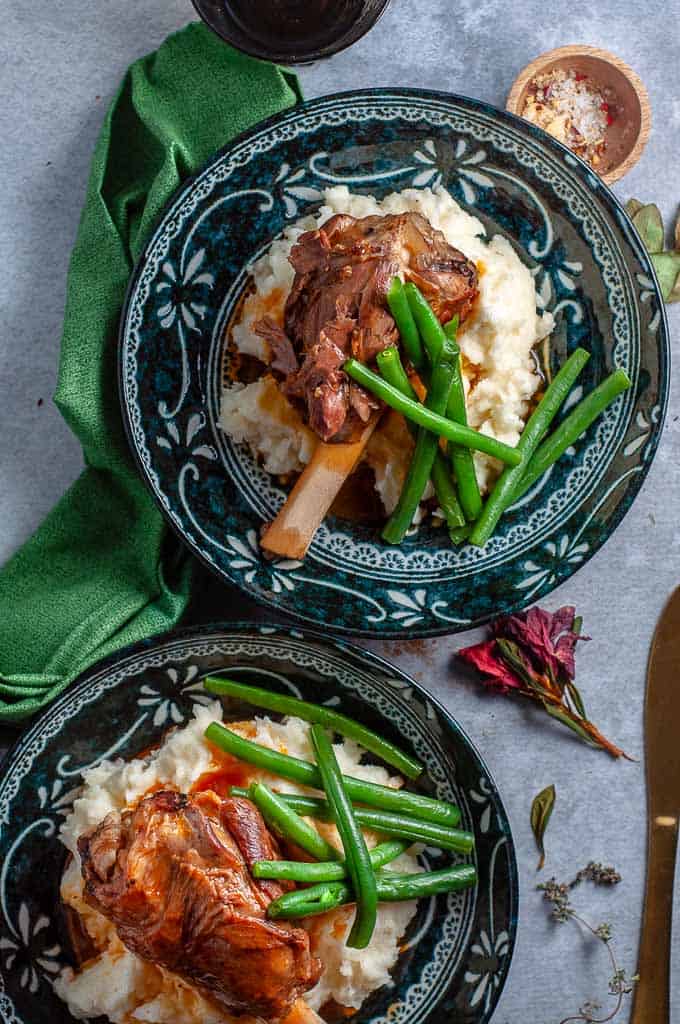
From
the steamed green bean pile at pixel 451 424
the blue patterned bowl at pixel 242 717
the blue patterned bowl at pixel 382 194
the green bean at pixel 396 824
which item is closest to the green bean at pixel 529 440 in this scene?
the steamed green bean pile at pixel 451 424

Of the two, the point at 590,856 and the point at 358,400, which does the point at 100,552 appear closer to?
the point at 358,400

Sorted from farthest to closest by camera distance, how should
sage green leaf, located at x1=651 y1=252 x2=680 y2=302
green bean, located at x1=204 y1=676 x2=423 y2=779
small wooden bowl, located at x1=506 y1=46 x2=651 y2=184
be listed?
sage green leaf, located at x1=651 y1=252 x2=680 y2=302 → small wooden bowl, located at x1=506 y1=46 x2=651 y2=184 → green bean, located at x1=204 y1=676 x2=423 y2=779

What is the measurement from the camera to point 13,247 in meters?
3.72

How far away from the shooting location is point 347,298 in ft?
10.1

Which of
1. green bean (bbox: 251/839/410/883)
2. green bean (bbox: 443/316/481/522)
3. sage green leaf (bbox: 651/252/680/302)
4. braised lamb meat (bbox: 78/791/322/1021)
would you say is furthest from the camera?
sage green leaf (bbox: 651/252/680/302)

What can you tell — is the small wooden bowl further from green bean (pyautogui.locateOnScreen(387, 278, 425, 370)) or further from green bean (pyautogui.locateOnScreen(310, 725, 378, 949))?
green bean (pyautogui.locateOnScreen(310, 725, 378, 949))

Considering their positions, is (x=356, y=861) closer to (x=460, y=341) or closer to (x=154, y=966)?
Answer: (x=154, y=966)

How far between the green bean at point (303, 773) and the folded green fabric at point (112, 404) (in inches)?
20.2

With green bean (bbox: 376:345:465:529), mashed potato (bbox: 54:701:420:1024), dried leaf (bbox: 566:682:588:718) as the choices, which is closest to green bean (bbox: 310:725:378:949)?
mashed potato (bbox: 54:701:420:1024)

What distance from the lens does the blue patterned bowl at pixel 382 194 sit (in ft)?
11.2

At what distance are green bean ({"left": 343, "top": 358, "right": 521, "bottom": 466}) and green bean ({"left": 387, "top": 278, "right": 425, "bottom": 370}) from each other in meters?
0.14

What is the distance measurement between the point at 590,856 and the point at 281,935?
57.1 inches

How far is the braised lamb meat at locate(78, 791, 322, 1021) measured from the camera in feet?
9.56

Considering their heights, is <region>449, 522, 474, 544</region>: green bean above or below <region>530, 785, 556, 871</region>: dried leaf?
above
